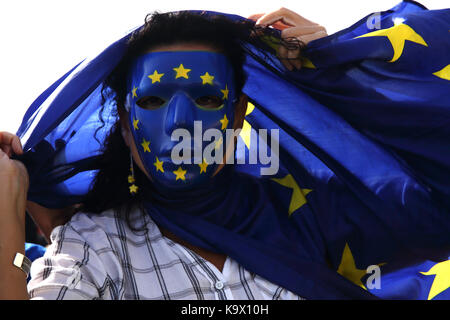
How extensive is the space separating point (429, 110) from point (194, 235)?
111cm

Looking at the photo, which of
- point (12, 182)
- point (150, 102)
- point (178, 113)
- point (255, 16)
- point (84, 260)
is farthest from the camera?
point (255, 16)

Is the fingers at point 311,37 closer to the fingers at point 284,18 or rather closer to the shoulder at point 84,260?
the fingers at point 284,18

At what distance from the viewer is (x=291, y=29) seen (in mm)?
2514

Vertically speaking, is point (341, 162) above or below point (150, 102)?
below

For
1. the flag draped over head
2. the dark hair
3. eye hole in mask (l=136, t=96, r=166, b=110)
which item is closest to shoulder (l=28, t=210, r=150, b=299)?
the dark hair

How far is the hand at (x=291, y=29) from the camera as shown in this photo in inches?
99.2

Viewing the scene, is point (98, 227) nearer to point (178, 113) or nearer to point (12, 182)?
point (12, 182)

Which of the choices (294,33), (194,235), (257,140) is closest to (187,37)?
(294,33)

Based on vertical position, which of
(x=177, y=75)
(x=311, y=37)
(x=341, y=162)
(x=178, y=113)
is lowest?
(x=341, y=162)

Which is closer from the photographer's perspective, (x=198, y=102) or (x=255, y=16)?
(x=198, y=102)

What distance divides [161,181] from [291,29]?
84 centimetres

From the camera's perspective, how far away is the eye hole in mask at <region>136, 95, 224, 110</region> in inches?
97.4

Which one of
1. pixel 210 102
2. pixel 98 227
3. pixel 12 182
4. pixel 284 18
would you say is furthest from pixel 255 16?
pixel 12 182
